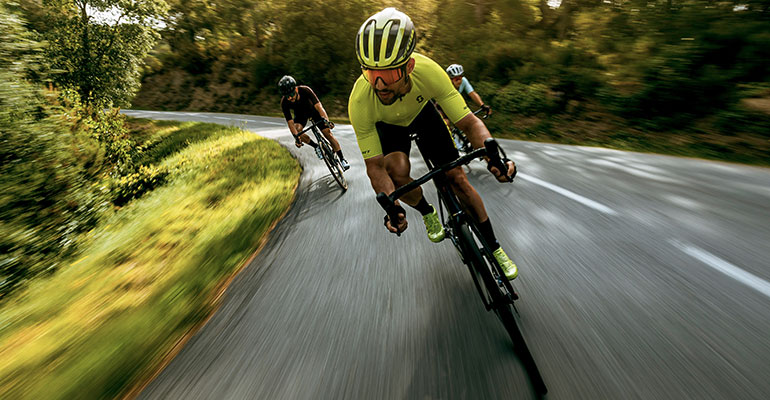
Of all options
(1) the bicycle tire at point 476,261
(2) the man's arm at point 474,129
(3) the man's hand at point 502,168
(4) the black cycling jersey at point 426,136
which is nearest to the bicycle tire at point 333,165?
(4) the black cycling jersey at point 426,136

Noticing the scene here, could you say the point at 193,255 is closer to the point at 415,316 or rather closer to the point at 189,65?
the point at 415,316

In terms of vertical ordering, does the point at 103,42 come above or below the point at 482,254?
above

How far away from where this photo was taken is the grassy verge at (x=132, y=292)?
8.23 feet

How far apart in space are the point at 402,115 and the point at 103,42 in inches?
974

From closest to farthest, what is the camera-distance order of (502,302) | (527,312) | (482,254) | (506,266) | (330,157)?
(502,302)
(482,254)
(527,312)
(506,266)
(330,157)

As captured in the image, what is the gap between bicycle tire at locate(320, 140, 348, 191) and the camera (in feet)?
21.8

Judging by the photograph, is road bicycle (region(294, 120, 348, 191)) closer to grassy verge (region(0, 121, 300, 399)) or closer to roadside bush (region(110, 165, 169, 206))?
A: grassy verge (region(0, 121, 300, 399))

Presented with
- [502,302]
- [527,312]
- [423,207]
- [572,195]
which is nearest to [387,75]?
[423,207]

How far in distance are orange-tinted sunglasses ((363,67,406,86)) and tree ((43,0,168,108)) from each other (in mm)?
21443

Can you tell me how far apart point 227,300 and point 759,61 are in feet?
40.9

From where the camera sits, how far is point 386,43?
2348 millimetres

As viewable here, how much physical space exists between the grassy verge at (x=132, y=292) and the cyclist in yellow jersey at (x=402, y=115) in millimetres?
2151

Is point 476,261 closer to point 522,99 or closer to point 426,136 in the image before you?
point 426,136

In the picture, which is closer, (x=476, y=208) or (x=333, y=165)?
(x=476, y=208)
